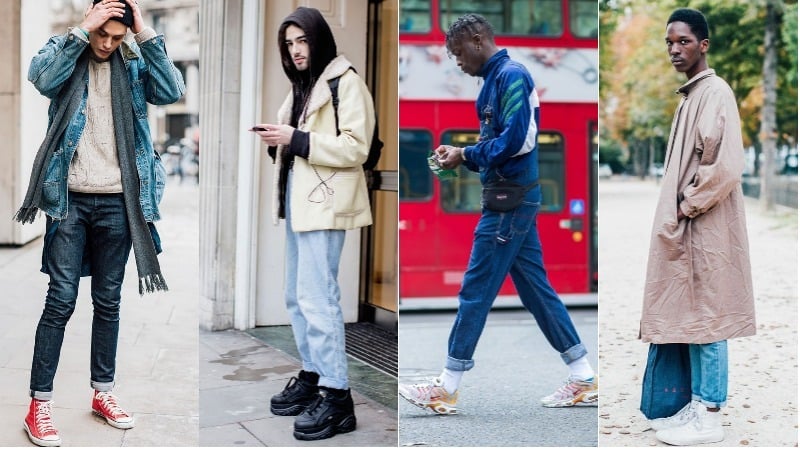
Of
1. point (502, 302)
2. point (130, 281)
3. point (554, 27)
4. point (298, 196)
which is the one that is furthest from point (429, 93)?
point (298, 196)

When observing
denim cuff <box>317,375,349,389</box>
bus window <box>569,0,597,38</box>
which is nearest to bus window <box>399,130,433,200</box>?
bus window <box>569,0,597,38</box>

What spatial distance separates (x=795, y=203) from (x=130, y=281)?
14.3 m

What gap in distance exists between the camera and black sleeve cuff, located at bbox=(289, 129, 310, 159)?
338cm

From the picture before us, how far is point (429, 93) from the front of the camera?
345 inches

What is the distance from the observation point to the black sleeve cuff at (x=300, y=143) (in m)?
3.38

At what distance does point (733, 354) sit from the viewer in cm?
579

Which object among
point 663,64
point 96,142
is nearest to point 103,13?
point 96,142

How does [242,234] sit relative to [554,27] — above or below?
below

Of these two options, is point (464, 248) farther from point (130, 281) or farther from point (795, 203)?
point (795, 203)

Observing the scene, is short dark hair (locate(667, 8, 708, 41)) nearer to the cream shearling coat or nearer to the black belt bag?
the black belt bag

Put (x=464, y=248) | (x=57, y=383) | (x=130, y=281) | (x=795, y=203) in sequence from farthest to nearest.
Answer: (x=795, y=203), (x=464, y=248), (x=130, y=281), (x=57, y=383)

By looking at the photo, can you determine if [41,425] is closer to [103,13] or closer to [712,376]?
[103,13]

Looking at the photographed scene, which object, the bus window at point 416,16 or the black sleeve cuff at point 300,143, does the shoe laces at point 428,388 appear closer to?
the black sleeve cuff at point 300,143

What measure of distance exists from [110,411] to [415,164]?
5.72 m
